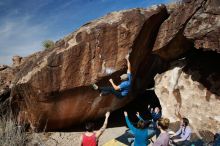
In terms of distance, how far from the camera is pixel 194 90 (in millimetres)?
10617

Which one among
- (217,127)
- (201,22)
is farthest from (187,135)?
(201,22)

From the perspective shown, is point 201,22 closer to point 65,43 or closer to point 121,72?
point 121,72

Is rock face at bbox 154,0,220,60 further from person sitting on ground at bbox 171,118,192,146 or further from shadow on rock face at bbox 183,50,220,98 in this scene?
person sitting on ground at bbox 171,118,192,146

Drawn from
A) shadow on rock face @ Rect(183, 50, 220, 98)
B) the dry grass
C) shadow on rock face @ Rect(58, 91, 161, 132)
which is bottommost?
shadow on rock face @ Rect(58, 91, 161, 132)

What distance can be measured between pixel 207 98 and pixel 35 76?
524 centimetres

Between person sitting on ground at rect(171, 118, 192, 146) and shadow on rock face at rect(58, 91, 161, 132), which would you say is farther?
shadow on rock face at rect(58, 91, 161, 132)

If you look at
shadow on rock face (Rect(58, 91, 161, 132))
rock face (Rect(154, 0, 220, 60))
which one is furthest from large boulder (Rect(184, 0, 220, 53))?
shadow on rock face (Rect(58, 91, 161, 132))

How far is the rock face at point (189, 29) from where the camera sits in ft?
30.9

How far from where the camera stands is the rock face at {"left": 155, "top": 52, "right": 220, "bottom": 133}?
33.3ft

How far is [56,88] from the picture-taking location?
10562 mm

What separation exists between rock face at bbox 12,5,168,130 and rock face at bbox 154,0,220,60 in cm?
55

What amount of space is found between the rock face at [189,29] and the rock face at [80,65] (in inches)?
21.8

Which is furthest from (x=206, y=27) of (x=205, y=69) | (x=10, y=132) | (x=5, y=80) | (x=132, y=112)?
(x=5, y=80)

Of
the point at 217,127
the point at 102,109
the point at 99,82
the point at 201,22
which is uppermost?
the point at 201,22
